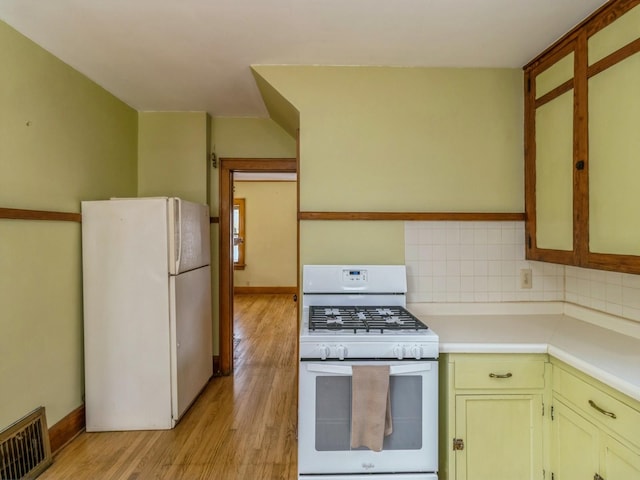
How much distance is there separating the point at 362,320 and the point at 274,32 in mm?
1568

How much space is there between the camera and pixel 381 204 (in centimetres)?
240

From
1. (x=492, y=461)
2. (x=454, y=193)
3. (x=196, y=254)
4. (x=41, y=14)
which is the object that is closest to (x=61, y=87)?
(x=41, y=14)

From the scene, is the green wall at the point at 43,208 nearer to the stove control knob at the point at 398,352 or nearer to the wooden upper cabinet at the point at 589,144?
the stove control knob at the point at 398,352

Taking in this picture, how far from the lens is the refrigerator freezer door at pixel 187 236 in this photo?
2.51 meters

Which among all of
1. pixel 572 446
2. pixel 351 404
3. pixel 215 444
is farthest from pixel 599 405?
pixel 215 444

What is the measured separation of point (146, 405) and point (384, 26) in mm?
2714

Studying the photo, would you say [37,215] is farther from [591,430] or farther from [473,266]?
[591,430]

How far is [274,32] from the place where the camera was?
6.39ft

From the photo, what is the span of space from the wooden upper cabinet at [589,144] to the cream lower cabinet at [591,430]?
1.78 ft

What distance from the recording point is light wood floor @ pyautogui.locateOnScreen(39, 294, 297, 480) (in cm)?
209

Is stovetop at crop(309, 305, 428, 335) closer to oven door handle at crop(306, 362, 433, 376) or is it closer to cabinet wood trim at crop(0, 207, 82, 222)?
oven door handle at crop(306, 362, 433, 376)

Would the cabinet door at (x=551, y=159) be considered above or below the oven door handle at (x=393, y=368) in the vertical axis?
above

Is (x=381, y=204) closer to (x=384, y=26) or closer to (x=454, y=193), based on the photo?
(x=454, y=193)

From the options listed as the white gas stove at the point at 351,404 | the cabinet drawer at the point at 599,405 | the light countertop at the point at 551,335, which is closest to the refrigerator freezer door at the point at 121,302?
the white gas stove at the point at 351,404
